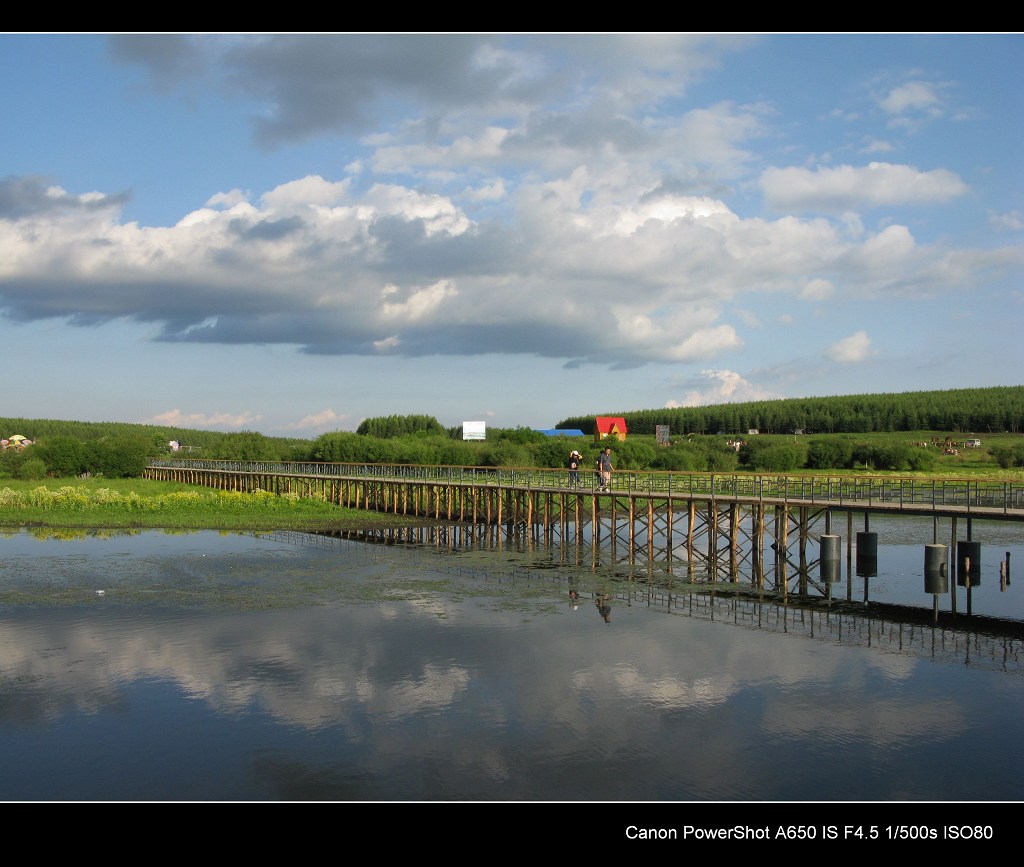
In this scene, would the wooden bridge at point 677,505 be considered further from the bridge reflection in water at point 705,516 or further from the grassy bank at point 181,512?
the grassy bank at point 181,512

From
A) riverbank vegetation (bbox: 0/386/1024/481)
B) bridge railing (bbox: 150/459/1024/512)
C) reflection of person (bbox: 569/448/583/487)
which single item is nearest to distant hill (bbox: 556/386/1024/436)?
riverbank vegetation (bbox: 0/386/1024/481)

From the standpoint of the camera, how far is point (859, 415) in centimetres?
11462

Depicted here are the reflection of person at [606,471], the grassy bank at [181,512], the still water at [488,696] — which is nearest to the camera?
the still water at [488,696]

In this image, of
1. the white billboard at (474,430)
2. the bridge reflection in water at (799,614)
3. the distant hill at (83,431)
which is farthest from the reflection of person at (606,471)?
the distant hill at (83,431)

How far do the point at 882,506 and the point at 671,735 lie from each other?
1683 cm

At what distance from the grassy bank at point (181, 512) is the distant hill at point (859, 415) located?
81810 millimetres

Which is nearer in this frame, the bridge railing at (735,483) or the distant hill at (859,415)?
the bridge railing at (735,483)

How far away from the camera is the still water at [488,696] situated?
39.9 ft

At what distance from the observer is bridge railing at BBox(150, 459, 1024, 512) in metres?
28.7

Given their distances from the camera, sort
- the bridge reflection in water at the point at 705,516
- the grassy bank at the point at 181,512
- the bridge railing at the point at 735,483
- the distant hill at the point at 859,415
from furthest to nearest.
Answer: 1. the distant hill at the point at 859,415
2. the grassy bank at the point at 181,512
3. the bridge railing at the point at 735,483
4. the bridge reflection in water at the point at 705,516

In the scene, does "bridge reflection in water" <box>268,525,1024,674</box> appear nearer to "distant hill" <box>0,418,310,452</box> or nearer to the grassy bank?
the grassy bank

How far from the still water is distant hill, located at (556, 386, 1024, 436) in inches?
3505
